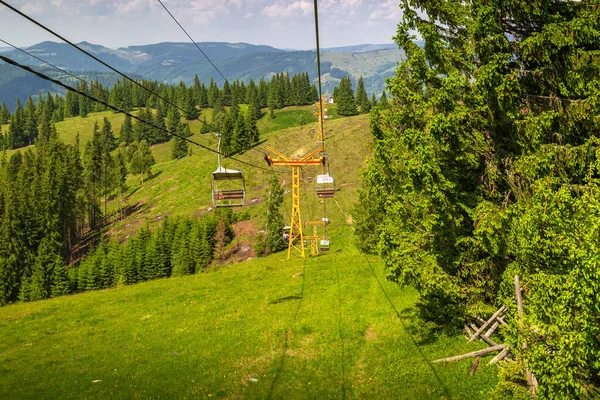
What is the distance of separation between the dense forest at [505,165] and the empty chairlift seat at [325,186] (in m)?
19.7

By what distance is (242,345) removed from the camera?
23750mm

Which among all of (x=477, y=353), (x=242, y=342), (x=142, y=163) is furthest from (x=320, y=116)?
(x=142, y=163)

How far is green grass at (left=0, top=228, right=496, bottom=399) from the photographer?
17.7m

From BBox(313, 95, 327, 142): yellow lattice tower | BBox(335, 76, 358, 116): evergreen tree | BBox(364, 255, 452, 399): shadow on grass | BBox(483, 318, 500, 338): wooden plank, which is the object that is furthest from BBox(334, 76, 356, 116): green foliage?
BBox(483, 318, 500, 338): wooden plank

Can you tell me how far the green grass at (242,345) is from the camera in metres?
17.7

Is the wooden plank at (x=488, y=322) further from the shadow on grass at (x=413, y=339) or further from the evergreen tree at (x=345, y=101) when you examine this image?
the evergreen tree at (x=345, y=101)

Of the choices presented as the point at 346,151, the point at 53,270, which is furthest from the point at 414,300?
the point at 346,151

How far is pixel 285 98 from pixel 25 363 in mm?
181641

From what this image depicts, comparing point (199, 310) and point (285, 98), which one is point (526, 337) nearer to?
point (199, 310)

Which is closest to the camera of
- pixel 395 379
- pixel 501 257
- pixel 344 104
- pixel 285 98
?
pixel 501 257

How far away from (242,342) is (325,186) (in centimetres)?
1929

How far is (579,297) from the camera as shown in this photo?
8.48 meters

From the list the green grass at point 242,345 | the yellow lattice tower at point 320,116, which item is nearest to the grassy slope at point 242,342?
the green grass at point 242,345

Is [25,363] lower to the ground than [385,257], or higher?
lower
